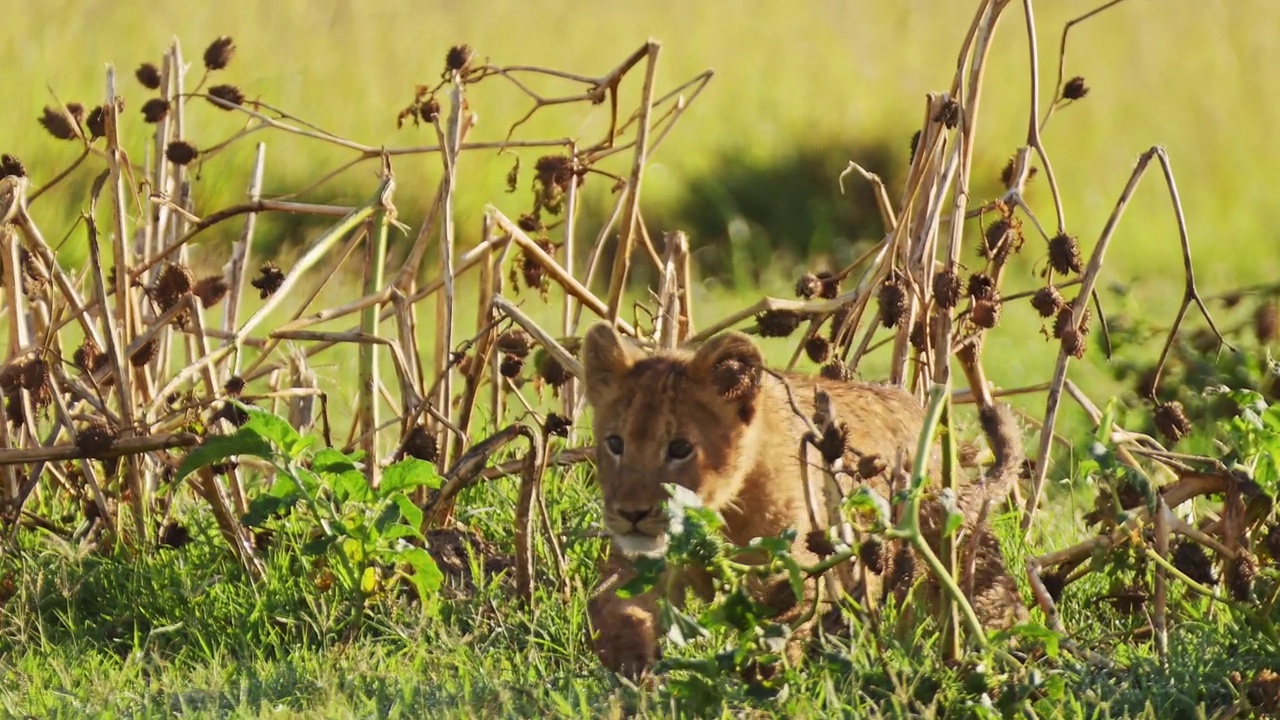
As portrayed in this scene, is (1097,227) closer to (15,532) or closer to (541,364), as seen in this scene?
(541,364)

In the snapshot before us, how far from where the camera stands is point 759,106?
50.3 feet

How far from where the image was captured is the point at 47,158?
11250 millimetres

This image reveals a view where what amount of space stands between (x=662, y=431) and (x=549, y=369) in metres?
0.62

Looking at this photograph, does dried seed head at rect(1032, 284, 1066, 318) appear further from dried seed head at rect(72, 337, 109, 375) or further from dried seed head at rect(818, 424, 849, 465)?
dried seed head at rect(72, 337, 109, 375)

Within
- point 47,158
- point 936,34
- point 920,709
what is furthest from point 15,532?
point 936,34

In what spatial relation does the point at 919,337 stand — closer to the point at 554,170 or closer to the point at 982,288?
the point at 982,288

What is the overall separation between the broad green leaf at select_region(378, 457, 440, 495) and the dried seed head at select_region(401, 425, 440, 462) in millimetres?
442

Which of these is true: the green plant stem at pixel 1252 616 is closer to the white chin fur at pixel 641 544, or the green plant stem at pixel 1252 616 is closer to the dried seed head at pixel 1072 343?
the dried seed head at pixel 1072 343

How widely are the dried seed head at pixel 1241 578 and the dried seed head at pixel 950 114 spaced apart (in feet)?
4.31

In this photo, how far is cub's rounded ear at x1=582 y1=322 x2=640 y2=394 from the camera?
182 inches

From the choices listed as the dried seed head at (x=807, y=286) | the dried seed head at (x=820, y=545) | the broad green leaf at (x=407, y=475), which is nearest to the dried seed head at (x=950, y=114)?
the dried seed head at (x=807, y=286)

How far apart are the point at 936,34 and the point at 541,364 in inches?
502

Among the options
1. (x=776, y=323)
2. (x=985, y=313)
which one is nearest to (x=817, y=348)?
(x=776, y=323)

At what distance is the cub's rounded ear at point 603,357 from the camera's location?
463cm
